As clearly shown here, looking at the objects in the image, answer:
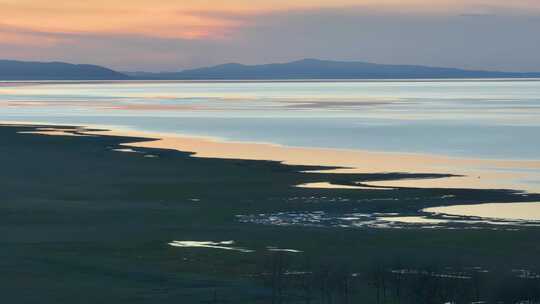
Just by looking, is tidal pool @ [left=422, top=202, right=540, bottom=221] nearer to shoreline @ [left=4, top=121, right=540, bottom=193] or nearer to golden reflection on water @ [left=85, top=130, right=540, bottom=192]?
shoreline @ [left=4, top=121, right=540, bottom=193]

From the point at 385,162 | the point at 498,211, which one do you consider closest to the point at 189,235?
the point at 498,211

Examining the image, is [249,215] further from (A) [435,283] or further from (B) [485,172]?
(B) [485,172]

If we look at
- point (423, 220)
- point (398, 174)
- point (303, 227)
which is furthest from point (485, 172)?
point (303, 227)

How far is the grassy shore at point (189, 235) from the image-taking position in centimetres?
1764

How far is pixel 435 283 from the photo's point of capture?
17.2 metres

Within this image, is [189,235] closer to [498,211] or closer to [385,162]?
[498,211]

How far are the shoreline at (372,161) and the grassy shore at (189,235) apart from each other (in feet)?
4.73

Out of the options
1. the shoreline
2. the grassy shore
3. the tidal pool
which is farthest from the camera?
the shoreline

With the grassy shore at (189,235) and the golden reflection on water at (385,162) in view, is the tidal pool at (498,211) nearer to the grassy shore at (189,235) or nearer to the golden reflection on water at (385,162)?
the grassy shore at (189,235)

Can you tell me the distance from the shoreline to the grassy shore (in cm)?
144

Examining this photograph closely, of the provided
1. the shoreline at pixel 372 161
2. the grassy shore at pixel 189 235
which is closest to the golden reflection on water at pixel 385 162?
the shoreline at pixel 372 161

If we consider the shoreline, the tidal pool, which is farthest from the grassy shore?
the shoreline

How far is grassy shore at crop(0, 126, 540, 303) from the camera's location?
57.9 ft

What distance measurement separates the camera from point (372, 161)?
126 feet
